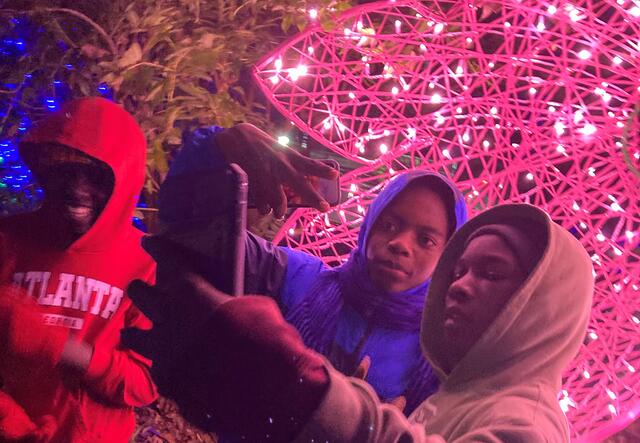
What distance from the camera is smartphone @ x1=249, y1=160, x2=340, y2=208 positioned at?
30.7 inches

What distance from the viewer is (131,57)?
3.44 feet

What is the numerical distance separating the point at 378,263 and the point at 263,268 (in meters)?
0.17

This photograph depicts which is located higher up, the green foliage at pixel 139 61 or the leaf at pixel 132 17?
the leaf at pixel 132 17

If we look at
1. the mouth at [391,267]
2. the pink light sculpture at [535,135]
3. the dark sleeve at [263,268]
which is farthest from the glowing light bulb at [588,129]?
the dark sleeve at [263,268]

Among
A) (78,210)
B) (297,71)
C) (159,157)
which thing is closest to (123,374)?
(78,210)

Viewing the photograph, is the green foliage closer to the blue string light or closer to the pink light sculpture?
the blue string light

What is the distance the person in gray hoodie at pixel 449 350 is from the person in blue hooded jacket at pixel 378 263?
0.15ft

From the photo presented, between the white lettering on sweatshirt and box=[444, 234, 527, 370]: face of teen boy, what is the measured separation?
527 millimetres

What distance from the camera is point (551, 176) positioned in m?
1.05

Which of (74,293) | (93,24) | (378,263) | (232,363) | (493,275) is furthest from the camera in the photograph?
(93,24)

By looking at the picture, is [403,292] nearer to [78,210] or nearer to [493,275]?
[493,275]

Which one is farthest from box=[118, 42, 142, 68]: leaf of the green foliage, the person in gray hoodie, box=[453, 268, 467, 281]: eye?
box=[453, 268, 467, 281]: eye

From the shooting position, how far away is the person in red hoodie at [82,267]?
0.89 meters

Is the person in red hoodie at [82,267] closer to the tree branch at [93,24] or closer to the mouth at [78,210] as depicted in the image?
the mouth at [78,210]
